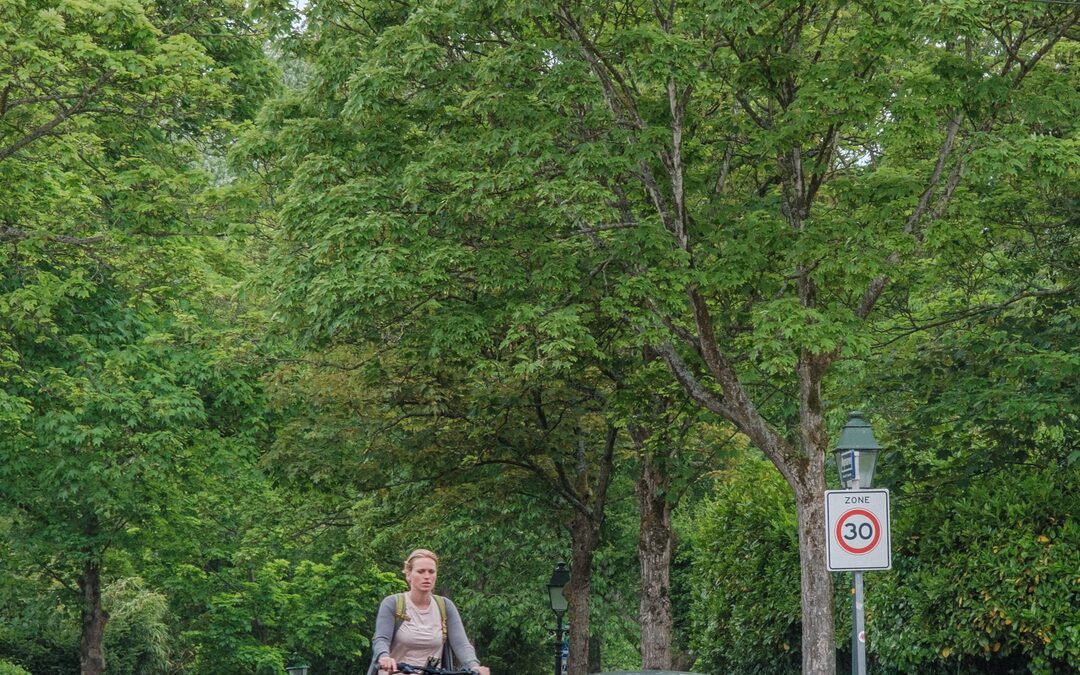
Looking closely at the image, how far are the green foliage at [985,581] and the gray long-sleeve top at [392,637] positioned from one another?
9.24 meters

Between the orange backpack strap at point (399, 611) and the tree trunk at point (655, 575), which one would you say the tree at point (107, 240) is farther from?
the orange backpack strap at point (399, 611)

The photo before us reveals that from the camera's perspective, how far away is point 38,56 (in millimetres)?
16234

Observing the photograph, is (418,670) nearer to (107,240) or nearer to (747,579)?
(107,240)

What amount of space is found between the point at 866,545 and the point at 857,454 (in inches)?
43.7

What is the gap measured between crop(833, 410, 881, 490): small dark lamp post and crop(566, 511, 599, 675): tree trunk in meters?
12.3

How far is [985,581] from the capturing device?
52.5 ft

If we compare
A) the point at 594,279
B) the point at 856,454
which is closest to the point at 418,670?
the point at 856,454

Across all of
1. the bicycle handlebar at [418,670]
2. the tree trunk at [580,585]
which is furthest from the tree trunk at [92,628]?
the bicycle handlebar at [418,670]

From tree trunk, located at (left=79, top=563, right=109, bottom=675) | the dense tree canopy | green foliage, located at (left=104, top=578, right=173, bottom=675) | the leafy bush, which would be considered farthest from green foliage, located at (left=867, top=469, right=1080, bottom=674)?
green foliage, located at (left=104, top=578, right=173, bottom=675)

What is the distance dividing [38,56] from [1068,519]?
12516 mm

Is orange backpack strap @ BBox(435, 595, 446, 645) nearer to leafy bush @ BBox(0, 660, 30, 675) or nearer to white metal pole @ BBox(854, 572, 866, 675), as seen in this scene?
white metal pole @ BBox(854, 572, 866, 675)

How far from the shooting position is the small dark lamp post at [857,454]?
12156 millimetres

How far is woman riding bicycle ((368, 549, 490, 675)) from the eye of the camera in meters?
7.71

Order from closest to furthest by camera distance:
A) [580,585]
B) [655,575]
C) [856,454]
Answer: [856,454], [655,575], [580,585]
